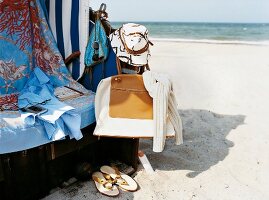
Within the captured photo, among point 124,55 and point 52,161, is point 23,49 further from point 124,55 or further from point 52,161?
point 52,161

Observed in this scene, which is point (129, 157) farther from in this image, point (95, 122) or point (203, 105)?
point (203, 105)

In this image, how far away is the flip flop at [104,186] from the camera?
2.78 metres

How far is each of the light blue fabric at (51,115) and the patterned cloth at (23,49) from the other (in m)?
0.16

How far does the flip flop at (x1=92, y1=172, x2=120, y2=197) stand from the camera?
2.78 m

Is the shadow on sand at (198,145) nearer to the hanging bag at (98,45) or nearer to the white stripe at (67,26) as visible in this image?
the hanging bag at (98,45)

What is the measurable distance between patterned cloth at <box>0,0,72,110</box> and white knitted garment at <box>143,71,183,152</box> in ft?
3.80

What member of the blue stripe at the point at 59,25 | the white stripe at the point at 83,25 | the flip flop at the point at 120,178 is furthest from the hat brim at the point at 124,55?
the flip flop at the point at 120,178

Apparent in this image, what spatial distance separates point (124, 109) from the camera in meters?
2.88

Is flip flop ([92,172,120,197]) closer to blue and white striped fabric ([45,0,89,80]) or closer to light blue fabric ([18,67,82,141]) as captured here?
light blue fabric ([18,67,82,141])

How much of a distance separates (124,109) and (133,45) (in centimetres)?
65

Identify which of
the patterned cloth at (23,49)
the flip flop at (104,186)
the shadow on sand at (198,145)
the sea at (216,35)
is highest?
the patterned cloth at (23,49)

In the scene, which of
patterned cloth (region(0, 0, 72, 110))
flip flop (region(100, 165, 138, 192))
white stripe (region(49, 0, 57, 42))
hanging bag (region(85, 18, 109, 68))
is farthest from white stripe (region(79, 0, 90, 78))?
flip flop (region(100, 165, 138, 192))

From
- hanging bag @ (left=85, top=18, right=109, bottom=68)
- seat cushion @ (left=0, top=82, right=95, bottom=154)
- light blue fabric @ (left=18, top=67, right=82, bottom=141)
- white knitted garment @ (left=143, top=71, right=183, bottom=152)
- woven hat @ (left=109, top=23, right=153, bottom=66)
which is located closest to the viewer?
seat cushion @ (left=0, top=82, right=95, bottom=154)

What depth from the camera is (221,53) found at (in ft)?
35.6
